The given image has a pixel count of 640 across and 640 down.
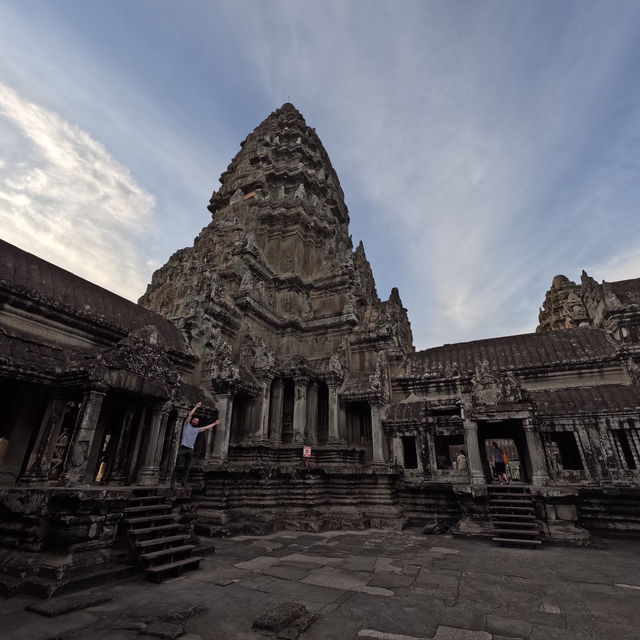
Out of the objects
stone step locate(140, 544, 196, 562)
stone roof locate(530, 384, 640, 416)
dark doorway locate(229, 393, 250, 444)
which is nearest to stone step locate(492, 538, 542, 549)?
stone roof locate(530, 384, 640, 416)

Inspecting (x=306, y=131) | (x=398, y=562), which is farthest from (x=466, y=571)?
(x=306, y=131)

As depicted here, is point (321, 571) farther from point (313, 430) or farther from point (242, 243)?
point (242, 243)

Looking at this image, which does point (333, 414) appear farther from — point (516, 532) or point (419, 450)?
point (516, 532)

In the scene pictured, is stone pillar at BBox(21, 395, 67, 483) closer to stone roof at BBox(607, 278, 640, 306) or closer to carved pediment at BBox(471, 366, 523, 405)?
carved pediment at BBox(471, 366, 523, 405)

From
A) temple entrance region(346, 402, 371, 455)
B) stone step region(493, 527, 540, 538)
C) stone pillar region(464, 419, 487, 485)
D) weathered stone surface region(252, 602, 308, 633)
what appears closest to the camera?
weathered stone surface region(252, 602, 308, 633)

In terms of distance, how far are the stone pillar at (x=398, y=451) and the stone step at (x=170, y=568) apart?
1080cm

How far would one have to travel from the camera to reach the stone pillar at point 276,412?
16.3 meters

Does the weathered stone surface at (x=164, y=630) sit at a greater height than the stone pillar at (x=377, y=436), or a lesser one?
lesser

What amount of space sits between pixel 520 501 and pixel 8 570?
13101 mm

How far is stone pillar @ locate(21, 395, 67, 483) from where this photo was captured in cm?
795

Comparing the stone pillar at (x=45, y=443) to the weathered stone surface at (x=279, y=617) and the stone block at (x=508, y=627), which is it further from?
the stone block at (x=508, y=627)

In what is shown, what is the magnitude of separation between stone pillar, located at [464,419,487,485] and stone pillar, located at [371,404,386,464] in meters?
3.74

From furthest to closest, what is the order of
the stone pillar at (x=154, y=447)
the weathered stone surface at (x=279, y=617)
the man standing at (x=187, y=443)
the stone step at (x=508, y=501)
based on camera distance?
the stone step at (x=508, y=501) < the man standing at (x=187, y=443) < the stone pillar at (x=154, y=447) < the weathered stone surface at (x=279, y=617)

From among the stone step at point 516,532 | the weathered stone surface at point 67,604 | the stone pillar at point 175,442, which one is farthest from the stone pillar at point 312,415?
the weathered stone surface at point 67,604
